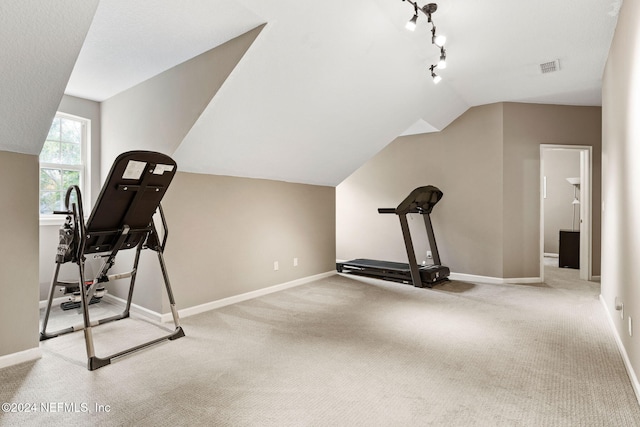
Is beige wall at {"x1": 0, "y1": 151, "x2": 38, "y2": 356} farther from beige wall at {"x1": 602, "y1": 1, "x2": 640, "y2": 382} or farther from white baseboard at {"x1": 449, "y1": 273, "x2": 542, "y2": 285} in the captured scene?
white baseboard at {"x1": 449, "y1": 273, "x2": 542, "y2": 285}

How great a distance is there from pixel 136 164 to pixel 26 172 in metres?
0.86

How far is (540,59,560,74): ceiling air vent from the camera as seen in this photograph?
4.06 meters

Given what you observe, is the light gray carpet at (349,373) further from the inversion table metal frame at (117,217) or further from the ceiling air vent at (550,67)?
the ceiling air vent at (550,67)

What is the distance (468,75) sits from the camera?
441cm

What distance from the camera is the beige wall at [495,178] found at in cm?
538

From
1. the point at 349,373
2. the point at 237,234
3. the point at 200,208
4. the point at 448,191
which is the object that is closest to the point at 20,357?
the point at 200,208

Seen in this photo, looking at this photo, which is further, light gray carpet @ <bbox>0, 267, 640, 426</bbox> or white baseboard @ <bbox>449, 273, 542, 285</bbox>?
white baseboard @ <bbox>449, 273, 542, 285</bbox>

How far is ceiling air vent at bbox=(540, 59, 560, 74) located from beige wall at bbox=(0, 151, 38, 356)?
524 centimetres

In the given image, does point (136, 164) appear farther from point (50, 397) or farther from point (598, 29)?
point (598, 29)

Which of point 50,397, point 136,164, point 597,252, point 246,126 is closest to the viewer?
point 50,397

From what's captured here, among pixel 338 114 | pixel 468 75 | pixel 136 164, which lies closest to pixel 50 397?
pixel 136 164

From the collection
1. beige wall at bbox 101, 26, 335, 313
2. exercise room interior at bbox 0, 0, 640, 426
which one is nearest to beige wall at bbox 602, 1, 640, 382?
exercise room interior at bbox 0, 0, 640, 426

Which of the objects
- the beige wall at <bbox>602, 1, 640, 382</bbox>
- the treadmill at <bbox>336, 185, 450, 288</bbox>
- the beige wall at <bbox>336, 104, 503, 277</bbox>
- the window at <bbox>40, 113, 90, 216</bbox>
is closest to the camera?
the beige wall at <bbox>602, 1, 640, 382</bbox>

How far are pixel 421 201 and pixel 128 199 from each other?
411 cm
